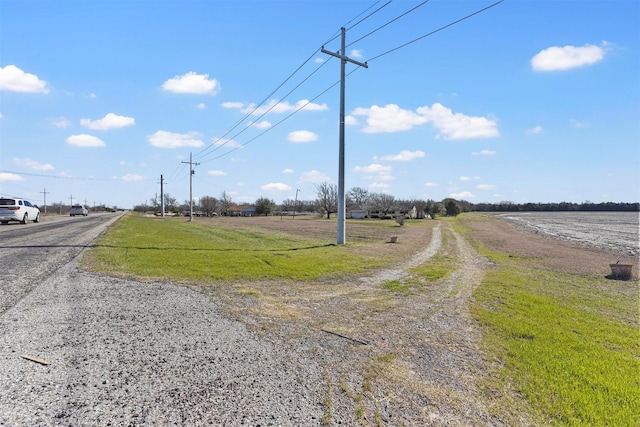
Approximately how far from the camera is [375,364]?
3988mm

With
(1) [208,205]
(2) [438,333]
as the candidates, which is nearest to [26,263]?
(2) [438,333]

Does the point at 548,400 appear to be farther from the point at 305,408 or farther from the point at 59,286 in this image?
the point at 59,286

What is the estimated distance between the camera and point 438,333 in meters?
5.25

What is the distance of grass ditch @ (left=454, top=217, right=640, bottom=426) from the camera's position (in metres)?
3.34

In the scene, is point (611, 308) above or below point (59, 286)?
below

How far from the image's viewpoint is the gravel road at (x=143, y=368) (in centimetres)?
281

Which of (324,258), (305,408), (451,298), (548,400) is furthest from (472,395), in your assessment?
(324,258)

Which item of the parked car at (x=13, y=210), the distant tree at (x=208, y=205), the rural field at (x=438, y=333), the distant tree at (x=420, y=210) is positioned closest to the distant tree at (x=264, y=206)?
the distant tree at (x=208, y=205)

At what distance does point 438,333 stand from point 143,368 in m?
3.92

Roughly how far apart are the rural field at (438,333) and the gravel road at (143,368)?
1.11 ft

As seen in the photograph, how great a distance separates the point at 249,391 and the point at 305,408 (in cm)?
56

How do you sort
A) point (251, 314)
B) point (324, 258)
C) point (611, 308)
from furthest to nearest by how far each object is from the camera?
point (324, 258)
point (611, 308)
point (251, 314)

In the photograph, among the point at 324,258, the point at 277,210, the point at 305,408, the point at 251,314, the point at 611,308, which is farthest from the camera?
the point at 277,210

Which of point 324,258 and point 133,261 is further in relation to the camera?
point 324,258
